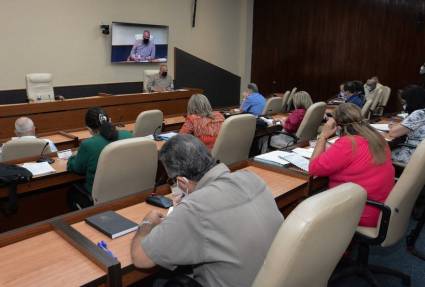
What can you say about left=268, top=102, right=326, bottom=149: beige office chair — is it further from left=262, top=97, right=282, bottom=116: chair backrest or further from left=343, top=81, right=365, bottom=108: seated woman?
left=262, top=97, right=282, bottom=116: chair backrest

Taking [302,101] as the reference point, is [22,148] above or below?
below

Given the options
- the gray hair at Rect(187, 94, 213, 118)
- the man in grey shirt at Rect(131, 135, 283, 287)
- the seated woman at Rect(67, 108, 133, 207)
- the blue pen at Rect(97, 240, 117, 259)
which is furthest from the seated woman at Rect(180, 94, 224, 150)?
the man in grey shirt at Rect(131, 135, 283, 287)

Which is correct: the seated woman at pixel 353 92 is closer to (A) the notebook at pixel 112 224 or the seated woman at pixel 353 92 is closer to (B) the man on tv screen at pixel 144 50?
(A) the notebook at pixel 112 224

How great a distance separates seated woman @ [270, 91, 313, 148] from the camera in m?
4.32

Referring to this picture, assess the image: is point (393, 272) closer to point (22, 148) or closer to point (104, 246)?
point (104, 246)

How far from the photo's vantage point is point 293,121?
4.32 m

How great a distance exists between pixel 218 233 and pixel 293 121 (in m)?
3.27

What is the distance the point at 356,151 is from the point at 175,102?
456 centimetres

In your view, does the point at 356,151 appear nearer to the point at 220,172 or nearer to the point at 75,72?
the point at 220,172

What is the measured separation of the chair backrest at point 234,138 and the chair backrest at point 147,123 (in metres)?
1.05

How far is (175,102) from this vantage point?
21.2 ft

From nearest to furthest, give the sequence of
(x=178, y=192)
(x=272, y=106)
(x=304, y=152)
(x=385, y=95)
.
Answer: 1. (x=178, y=192)
2. (x=304, y=152)
3. (x=272, y=106)
4. (x=385, y=95)

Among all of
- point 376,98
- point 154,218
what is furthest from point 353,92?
point 154,218

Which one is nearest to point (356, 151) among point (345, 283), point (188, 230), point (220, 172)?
point (345, 283)
